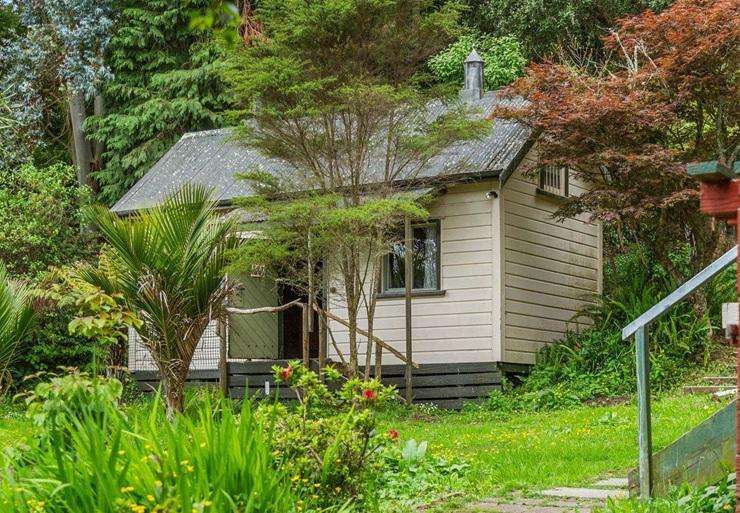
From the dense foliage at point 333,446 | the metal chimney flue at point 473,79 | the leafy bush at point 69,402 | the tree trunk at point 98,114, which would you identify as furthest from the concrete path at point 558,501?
the tree trunk at point 98,114

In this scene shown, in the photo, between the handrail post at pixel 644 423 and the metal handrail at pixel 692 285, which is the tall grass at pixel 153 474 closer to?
the handrail post at pixel 644 423

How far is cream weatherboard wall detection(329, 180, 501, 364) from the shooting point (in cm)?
1644

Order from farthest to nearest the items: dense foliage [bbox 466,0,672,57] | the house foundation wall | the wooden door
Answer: dense foliage [bbox 466,0,672,57] < the wooden door < the house foundation wall

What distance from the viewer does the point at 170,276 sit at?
34.4 feet

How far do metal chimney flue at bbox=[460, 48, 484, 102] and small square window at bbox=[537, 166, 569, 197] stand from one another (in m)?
1.72

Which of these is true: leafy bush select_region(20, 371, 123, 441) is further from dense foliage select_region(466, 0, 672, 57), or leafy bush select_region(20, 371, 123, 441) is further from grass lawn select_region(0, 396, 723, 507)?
dense foliage select_region(466, 0, 672, 57)

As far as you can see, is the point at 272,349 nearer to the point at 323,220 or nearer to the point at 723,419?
the point at 323,220

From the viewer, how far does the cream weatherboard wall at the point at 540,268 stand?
16.8 metres

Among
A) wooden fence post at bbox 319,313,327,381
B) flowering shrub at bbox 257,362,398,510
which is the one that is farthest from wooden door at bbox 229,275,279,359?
flowering shrub at bbox 257,362,398,510

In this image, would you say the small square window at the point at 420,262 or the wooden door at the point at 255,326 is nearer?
the small square window at the point at 420,262

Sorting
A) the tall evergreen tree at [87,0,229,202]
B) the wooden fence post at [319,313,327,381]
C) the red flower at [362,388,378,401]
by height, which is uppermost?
the tall evergreen tree at [87,0,229,202]

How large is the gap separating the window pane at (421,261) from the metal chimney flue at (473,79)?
8.79ft

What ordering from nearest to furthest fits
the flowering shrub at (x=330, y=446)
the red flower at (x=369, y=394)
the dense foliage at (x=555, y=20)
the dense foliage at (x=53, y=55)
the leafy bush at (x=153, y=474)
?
the leafy bush at (x=153, y=474), the flowering shrub at (x=330, y=446), the red flower at (x=369, y=394), the dense foliage at (x=555, y=20), the dense foliage at (x=53, y=55)

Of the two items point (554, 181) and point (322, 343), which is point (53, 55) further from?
point (554, 181)
